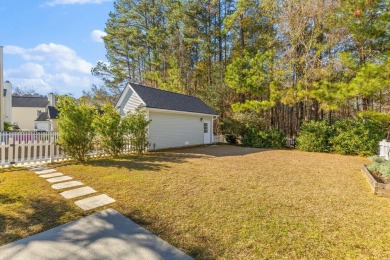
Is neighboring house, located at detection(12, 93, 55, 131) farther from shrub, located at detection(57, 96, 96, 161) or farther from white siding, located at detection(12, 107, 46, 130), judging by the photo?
shrub, located at detection(57, 96, 96, 161)

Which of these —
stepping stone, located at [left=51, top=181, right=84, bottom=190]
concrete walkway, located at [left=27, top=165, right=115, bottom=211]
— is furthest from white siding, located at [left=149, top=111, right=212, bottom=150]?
stepping stone, located at [left=51, top=181, right=84, bottom=190]

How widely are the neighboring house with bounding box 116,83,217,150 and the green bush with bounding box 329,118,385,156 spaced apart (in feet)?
27.1

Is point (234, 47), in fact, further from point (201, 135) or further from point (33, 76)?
point (33, 76)

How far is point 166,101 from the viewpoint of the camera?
12.7m

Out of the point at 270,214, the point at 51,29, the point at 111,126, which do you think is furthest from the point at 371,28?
the point at 51,29

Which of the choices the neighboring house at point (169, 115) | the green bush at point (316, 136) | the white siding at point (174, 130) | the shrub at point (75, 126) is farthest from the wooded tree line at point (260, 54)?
the shrub at point (75, 126)

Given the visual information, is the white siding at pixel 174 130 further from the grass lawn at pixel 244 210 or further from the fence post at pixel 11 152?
the fence post at pixel 11 152

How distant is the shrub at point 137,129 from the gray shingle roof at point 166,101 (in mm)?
1207

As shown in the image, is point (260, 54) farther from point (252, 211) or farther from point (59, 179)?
point (59, 179)

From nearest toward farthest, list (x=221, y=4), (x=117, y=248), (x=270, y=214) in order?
(x=117, y=248) < (x=270, y=214) < (x=221, y=4)

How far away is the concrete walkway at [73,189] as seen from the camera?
3.72 meters

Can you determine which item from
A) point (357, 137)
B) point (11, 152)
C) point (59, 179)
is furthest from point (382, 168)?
point (11, 152)

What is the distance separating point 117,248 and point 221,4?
22.4 meters

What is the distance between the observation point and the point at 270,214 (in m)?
3.46
